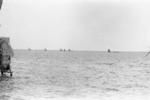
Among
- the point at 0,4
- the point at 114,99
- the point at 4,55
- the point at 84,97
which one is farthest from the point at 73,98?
the point at 0,4

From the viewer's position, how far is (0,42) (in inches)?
1941

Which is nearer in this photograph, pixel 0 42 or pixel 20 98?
pixel 20 98

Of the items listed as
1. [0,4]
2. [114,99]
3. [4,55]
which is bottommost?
[114,99]

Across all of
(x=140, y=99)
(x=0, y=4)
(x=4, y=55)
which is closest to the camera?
(x=140, y=99)

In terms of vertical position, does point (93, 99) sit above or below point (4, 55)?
below

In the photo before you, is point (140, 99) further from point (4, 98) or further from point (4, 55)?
point (4, 55)

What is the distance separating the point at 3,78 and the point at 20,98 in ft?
72.6

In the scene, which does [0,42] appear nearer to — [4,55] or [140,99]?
[4,55]

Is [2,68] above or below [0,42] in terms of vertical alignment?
below

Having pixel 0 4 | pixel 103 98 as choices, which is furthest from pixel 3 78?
pixel 103 98

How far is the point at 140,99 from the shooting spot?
28688 mm

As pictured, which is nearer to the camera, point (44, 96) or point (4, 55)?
point (44, 96)

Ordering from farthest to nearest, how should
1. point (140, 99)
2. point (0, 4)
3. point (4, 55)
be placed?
1. point (0, 4)
2. point (4, 55)
3. point (140, 99)

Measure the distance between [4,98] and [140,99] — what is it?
1219cm
